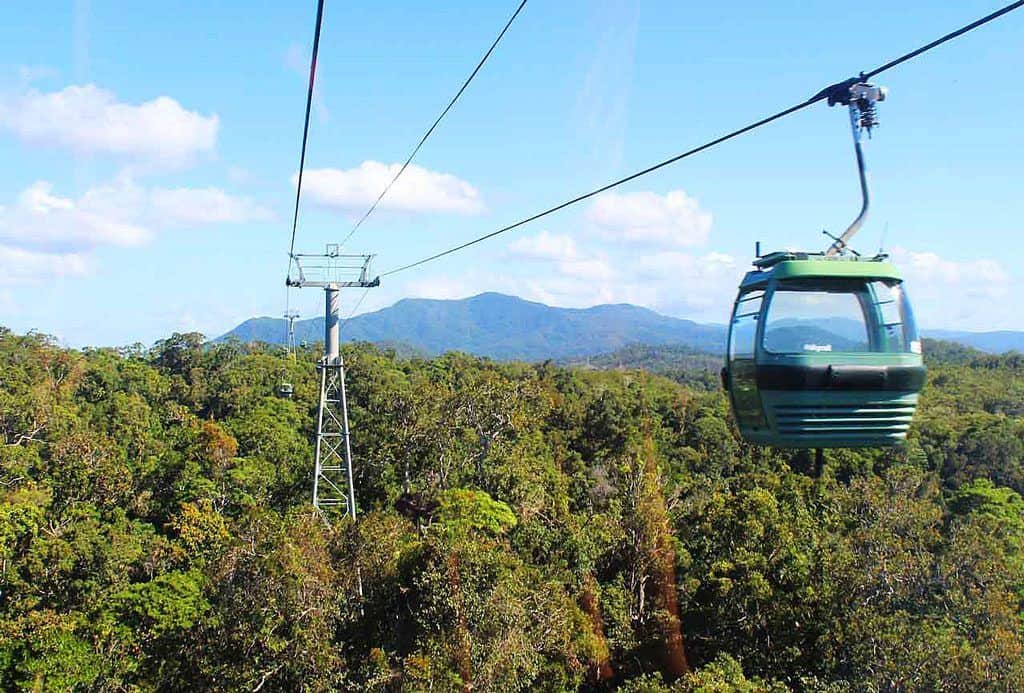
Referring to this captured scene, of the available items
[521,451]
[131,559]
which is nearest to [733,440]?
[521,451]

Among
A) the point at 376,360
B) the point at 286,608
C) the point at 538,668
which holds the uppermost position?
the point at 376,360

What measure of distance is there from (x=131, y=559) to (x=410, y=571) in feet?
22.5

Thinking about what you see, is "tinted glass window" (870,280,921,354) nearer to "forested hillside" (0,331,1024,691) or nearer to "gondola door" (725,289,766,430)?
"gondola door" (725,289,766,430)

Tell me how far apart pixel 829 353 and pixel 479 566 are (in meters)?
9.60

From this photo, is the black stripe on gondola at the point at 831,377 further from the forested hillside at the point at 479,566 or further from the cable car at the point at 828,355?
the forested hillside at the point at 479,566

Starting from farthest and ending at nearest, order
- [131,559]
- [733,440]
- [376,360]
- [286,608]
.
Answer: [376,360] < [733,440] < [131,559] < [286,608]

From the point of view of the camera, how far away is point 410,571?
1396cm

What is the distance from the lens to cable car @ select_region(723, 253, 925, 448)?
15.5 ft

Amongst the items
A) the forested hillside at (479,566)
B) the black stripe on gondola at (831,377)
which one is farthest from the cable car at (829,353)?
the forested hillside at (479,566)

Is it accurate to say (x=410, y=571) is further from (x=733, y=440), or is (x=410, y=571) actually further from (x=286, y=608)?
(x=733, y=440)

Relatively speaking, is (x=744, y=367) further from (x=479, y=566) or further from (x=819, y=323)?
(x=479, y=566)

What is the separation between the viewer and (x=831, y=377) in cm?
470

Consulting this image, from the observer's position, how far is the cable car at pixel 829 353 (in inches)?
186

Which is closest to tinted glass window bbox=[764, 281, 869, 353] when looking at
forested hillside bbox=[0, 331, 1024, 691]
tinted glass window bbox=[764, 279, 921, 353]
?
tinted glass window bbox=[764, 279, 921, 353]
